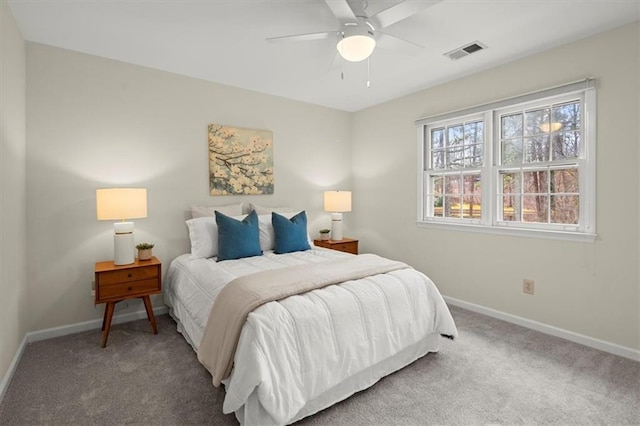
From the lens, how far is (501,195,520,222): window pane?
3.19 meters

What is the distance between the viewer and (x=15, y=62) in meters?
2.35

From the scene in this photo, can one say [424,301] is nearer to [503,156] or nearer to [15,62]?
[503,156]

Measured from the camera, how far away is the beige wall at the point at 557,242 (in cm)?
245

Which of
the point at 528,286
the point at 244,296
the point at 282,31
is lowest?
the point at 528,286

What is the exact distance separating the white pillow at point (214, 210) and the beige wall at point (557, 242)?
202 centimetres

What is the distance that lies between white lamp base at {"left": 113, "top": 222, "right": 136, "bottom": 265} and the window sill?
3.10 meters

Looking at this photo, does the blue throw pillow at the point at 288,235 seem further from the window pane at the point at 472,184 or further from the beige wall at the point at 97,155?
the window pane at the point at 472,184

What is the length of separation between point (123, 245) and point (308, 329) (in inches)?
75.7

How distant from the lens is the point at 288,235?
131 inches

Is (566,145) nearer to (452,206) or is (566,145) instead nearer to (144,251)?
(452,206)

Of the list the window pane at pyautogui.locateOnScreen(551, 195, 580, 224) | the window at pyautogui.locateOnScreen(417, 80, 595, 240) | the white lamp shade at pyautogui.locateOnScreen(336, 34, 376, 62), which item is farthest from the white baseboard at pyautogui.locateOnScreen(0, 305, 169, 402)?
the window pane at pyautogui.locateOnScreen(551, 195, 580, 224)

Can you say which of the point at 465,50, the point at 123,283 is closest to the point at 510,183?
the point at 465,50

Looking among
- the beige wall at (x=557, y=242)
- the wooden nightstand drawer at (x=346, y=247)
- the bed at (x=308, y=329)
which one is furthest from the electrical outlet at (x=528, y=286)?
the wooden nightstand drawer at (x=346, y=247)

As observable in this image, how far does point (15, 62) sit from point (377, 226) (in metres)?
3.95
